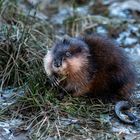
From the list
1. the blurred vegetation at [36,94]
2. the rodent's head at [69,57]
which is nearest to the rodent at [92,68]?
the rodent's head at [69,57]

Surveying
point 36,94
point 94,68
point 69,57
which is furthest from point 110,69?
point 36,94

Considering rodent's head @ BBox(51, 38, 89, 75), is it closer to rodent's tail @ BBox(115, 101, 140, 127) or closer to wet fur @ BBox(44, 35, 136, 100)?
wet fur @ BBox(44, 35, 136, 100)

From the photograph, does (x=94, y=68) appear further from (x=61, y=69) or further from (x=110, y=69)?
(x=61, y=69)

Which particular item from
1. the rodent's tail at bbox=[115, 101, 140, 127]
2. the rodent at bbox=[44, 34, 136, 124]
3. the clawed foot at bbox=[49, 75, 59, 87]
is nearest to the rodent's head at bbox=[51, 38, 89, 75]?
the rodent at bbox=[44, 34, 136, 124]

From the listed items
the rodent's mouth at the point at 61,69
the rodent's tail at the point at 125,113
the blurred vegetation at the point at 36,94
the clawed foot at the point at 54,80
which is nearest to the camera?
the blurred vegetation at the point at 36,94

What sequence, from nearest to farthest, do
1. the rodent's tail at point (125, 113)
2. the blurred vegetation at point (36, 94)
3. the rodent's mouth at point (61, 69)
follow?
the blurred vegetation at point (36, 94), the rodent's tail at point (125, 113), the rodent's mouth at point (61, 69)

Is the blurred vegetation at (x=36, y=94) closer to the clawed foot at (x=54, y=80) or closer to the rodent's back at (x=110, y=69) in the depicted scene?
the clawed foot at (x=54, y=80)

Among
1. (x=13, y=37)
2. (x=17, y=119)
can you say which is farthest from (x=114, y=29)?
(x=17, y=119)

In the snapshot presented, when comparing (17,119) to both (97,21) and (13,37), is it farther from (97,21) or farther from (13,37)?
(97,21)
